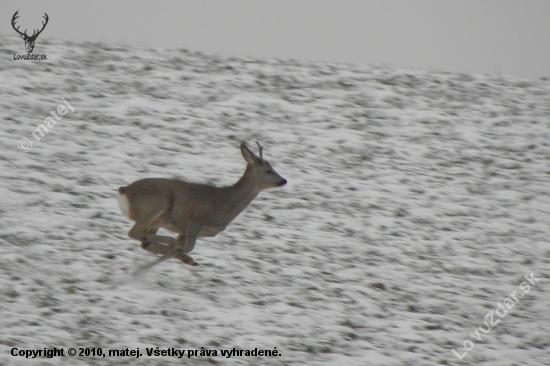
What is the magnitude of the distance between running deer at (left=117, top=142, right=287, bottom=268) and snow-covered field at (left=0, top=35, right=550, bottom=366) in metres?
0.37

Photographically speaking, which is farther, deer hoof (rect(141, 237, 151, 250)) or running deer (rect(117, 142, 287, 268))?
deer hoof (rect(141, 237, 151, 250))

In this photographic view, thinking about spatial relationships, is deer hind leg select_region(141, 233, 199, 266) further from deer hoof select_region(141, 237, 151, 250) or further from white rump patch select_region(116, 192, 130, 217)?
white rump patch select_region(116, 192, 130, 217)

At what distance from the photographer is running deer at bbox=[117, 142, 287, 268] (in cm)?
830

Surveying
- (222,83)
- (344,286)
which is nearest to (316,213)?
(344,286)

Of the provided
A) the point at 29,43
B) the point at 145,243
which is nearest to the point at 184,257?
the point at 145,243

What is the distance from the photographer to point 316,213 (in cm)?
1107

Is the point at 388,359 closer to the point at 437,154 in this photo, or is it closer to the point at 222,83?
the point at 437,154

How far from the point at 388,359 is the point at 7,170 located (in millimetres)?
5452

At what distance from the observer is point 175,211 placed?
332 inches

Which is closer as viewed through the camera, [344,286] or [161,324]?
[161,324]

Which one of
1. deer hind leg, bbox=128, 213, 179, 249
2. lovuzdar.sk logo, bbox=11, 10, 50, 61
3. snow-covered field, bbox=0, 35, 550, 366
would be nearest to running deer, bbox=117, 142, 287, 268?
deer hind leg, bbox=128, 213, 179, 249

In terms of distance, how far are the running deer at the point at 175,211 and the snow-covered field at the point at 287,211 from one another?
0.37 meters

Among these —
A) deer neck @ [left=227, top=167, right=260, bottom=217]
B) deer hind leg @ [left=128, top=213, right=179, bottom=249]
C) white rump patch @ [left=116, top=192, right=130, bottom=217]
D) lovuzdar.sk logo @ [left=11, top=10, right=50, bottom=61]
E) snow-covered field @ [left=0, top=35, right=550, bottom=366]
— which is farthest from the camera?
lovuzdar.sk logo @ [left=11, top=10, right=50, bottom=61]

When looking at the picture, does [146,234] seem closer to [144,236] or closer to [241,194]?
[144,236]
